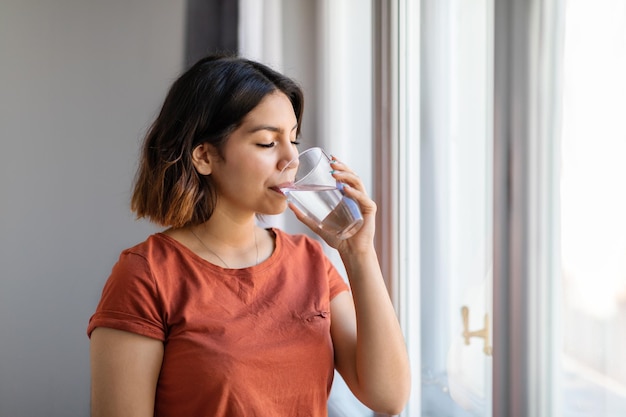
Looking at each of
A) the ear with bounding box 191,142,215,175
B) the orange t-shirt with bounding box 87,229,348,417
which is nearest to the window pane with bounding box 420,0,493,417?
the orange t-shirt with bounding box 87,229,348,417

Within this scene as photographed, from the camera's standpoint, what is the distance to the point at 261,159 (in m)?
1.12

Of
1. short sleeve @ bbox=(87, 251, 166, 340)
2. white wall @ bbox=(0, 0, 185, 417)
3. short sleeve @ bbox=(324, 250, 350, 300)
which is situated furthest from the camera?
white wall @ bbox=(0, 0, 185, 417)

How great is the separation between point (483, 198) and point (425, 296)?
1.26 ft

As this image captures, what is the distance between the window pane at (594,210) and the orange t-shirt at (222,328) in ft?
1.45

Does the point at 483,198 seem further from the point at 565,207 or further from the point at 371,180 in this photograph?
the point at 371,180

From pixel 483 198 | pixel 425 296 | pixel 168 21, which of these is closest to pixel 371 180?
pixel 425 296

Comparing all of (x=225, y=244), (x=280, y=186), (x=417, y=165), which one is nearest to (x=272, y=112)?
(x=280, y=186)

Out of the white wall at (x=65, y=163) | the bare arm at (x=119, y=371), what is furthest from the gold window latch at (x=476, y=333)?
the white wall at (x=65, y=163)

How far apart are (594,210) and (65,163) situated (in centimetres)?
169

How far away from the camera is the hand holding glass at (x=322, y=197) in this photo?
1.05 meters

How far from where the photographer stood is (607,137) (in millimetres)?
1058

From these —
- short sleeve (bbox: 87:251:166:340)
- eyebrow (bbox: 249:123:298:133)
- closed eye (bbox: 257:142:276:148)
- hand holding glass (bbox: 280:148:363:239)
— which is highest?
eyebrow (bbox: 249:123:298:133)

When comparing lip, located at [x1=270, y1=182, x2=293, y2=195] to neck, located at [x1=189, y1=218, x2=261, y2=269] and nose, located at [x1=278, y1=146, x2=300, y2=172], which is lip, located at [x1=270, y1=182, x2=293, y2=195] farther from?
neck, located at [x1=189, y1=218, x2=261, y2=269]

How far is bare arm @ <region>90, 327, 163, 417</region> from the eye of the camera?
102cm
